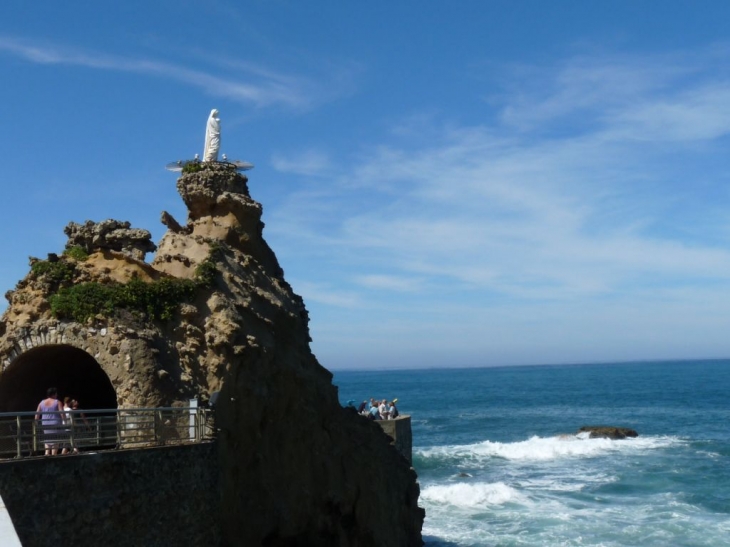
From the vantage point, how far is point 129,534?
14516 mm

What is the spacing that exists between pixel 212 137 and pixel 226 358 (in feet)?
23.1

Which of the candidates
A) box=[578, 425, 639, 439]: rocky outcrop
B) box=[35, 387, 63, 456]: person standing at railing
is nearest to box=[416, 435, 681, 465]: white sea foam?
box=[578, 425, 639, 439]: rocky outcrop

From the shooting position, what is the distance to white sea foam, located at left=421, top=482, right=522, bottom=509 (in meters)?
38.2

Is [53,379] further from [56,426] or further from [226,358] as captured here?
[56,426]

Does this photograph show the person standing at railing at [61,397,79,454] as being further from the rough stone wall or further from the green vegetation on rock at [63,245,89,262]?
the green vegetation on rock at [63,245,89,262]

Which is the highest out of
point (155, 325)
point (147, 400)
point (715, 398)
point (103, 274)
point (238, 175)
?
point (238, 175)

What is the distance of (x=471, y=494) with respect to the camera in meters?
39.6

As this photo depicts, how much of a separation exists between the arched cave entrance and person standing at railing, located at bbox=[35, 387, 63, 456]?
1869mm

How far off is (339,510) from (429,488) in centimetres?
2171

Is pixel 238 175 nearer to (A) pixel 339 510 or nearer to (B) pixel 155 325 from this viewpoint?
(B) pixel 155 325

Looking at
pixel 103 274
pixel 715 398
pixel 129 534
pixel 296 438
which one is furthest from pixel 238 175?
pixel 715 398

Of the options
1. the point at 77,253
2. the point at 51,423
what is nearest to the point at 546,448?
the point at 77,253

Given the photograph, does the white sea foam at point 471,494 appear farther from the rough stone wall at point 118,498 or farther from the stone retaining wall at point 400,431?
the rough stone wall at point 118,498

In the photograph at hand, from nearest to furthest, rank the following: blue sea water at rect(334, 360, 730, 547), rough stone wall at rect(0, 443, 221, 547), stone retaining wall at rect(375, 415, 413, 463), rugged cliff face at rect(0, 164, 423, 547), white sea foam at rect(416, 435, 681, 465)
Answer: rough stone wall at rect(0, 443, 221, 547) → rugged cliff face at rect(0, 164, 423, 547) → blue sea water at rect(334, 360, 730, 547) → stone retaining wall at rect(375, 415, 413, 463) → white sea foam at rect(416, 435, 681, 465)
